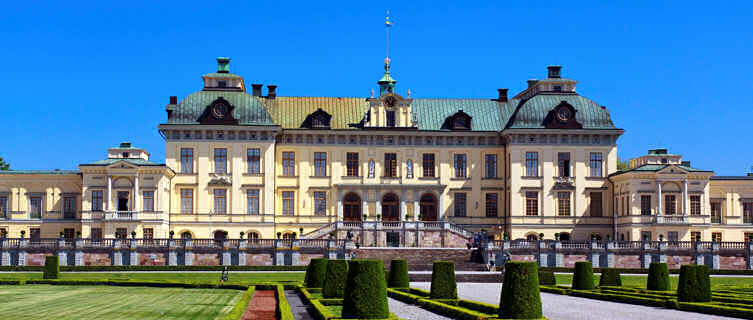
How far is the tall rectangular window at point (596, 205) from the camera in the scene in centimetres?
7206

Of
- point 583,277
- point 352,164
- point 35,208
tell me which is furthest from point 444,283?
point 35,208

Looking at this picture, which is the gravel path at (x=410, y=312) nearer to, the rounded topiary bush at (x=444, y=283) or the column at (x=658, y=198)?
the rounded topiary bush at (x=444, y=283)

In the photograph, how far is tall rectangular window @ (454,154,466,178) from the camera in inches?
2886

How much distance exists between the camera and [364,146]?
238ft

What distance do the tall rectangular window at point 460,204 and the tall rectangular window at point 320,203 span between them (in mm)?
9578

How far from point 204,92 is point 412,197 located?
16732mm

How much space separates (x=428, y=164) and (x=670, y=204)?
17.2 meters

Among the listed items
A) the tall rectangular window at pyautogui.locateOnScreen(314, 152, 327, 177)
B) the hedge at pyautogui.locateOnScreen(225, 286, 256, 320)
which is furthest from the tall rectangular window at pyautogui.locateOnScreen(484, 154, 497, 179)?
the hedge at pyautogui.locateOnScreen(225, 286, 256, 320)

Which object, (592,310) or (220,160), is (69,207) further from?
(592,310)

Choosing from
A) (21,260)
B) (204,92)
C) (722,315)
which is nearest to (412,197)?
(204,92)

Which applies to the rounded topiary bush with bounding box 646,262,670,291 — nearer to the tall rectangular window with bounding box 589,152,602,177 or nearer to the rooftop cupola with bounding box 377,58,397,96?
the tall rectangular window with bounding box 589,152,602,177

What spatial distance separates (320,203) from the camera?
237 feet

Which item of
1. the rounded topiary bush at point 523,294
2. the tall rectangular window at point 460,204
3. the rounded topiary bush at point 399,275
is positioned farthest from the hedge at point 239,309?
the tall rectangular window at point 460,204

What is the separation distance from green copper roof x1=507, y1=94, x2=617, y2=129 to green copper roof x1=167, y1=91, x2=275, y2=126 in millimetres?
17827
